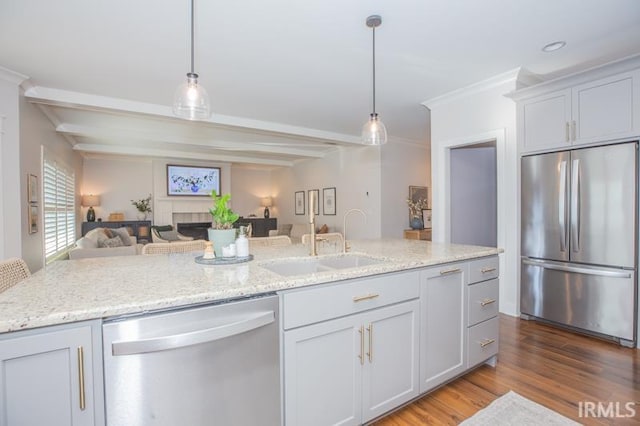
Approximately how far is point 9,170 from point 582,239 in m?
5.60

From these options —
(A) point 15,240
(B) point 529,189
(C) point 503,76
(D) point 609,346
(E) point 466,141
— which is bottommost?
(D) point 609,346

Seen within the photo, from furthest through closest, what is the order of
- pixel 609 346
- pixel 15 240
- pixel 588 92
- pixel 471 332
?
pixel 15 240, pixel 588 92, pixel 609 346, pixel 471 332

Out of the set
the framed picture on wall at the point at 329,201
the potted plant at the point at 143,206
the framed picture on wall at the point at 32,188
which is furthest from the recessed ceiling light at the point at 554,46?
the potted plant at the point at 143,206

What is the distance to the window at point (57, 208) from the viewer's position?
4.30 meters

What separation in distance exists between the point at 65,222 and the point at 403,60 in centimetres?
604

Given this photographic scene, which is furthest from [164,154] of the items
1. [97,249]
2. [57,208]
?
[97,249]

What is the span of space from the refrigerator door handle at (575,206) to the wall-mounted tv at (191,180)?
739 centimetres

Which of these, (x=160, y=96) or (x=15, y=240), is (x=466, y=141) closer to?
(x=160, y=96)

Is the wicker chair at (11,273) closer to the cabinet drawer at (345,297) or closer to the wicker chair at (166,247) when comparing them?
the wicker chair at (166,247)

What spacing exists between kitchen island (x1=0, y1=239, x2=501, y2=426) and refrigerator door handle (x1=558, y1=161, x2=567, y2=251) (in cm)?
120

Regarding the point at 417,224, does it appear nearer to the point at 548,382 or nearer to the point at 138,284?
the point at 548,382

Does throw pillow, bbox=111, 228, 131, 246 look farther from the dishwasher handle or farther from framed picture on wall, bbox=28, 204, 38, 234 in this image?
the dishwasher handle

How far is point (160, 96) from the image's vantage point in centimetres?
384

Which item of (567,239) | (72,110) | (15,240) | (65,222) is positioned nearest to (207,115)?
(15,240)
